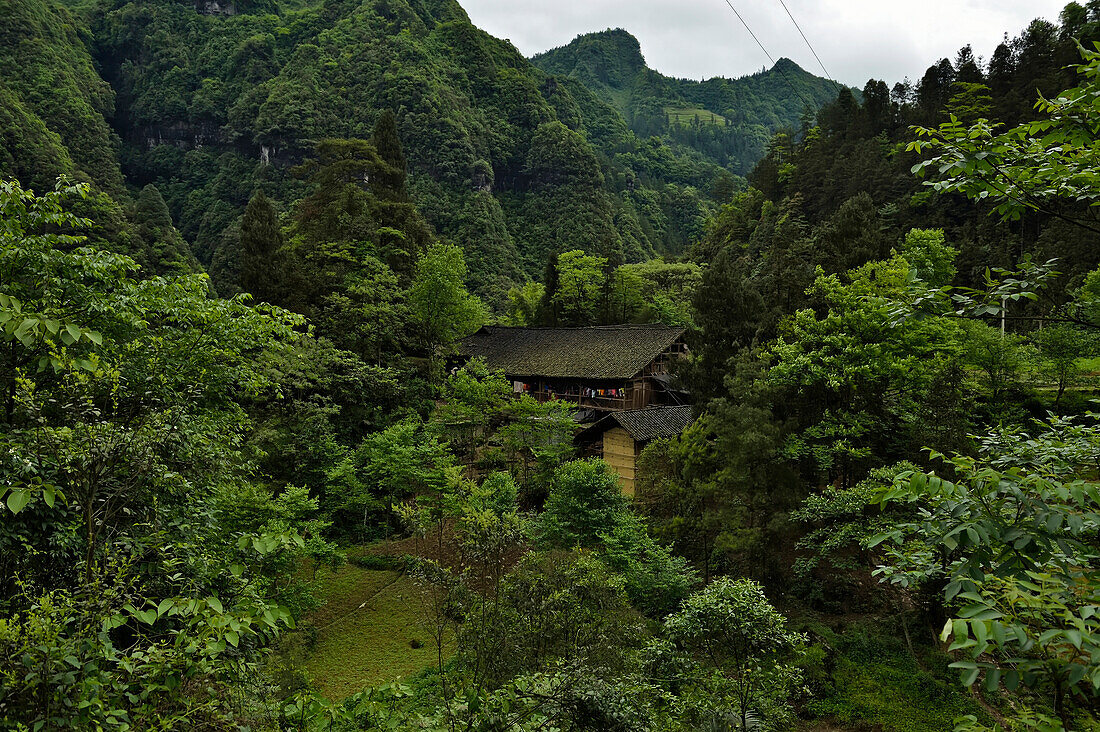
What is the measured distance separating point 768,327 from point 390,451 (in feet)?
48.1

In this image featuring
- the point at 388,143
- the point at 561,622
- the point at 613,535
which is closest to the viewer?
the point at 561,622

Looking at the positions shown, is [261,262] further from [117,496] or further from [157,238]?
[157,238]

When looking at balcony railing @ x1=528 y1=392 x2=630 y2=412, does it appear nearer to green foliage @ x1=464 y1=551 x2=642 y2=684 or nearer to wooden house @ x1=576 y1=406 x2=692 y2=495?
wooden house @ x1=576 y1=406 x2=692 y2=495

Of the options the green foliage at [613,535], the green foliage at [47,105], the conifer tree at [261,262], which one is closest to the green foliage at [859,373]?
the green foliage at [613,535]

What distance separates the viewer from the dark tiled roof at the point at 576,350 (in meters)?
29.7

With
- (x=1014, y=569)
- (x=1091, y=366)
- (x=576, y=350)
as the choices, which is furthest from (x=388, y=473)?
(x=1091, y=366)

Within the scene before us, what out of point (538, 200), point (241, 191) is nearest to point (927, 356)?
point (538, 200)

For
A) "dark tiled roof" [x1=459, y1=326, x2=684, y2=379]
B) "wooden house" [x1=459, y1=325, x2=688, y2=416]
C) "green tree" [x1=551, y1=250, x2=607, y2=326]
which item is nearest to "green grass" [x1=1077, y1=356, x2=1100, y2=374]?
"wooden house" [x1=459, y1=325, x2=688, y2=416]

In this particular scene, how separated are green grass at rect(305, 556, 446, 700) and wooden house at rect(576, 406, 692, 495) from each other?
968cm

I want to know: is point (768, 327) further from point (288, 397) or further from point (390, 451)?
point (288, 397)

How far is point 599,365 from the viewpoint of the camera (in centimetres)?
3016

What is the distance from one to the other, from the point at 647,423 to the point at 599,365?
23.6ft

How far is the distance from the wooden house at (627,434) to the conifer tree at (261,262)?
648 inches

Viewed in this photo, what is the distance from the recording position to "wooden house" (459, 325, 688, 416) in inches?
1150
